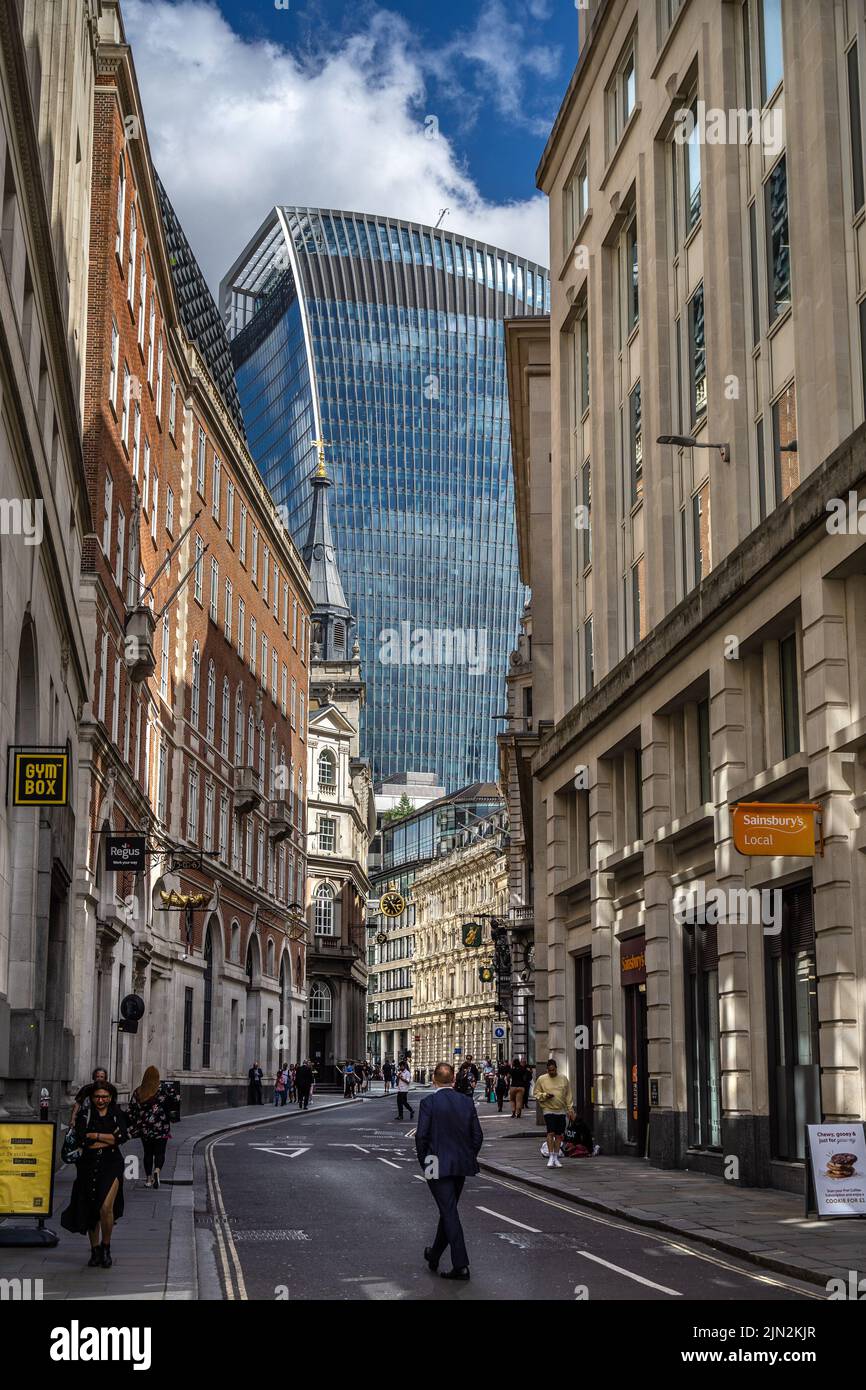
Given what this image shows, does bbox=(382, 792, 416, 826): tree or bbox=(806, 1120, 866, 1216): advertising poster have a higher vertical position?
bbox=(382, 792, 416, 826): tree

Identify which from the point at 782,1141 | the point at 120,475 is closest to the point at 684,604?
the point at 782,1141

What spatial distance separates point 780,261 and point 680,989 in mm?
12310

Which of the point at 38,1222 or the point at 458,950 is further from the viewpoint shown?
the point at 458,950

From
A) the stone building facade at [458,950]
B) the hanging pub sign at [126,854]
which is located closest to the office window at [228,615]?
the hanging pub sign at [126,854]

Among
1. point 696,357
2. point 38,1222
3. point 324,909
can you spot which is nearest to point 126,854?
point 696,357

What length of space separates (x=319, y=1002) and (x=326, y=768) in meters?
15.0

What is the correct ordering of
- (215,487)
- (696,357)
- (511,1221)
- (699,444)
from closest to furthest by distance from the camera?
(511,1221) → (699,444) → (696,357) → (215,487)

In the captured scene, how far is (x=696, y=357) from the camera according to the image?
94.9 feet

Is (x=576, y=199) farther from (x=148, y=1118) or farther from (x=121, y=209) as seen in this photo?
(x=148, y=1118)

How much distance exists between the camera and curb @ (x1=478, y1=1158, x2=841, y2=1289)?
46.6 ft

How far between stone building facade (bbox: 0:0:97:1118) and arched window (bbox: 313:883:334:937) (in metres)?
68.3

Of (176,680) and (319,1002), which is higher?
(176,680)

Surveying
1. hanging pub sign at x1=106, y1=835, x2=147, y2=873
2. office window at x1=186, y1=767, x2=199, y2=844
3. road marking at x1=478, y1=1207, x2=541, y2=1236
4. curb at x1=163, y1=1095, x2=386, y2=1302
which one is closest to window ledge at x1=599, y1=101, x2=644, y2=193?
hanging pub sign at x1=106, y1=835, x2=147, y2=873

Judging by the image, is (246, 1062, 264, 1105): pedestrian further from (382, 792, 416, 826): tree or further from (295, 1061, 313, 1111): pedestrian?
(382, 792, 416, 826): tree
